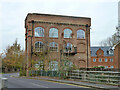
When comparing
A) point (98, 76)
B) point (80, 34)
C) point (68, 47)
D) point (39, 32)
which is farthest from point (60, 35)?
point (98, 76)

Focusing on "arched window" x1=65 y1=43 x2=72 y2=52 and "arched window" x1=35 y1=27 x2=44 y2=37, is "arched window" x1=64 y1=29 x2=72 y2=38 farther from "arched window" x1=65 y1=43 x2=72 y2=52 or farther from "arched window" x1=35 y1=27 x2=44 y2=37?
"arched window" x1=35 y1=27 x2=44 y2=37

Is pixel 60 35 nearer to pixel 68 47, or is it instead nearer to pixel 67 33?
pixel 67 33

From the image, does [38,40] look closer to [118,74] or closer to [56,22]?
[56,22]

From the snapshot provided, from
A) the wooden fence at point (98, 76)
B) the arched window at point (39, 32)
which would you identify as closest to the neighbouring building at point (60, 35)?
the arched window at point (39, 32)

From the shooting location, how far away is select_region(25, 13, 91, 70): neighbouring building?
4075cm

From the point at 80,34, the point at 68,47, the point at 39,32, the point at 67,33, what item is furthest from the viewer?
the point at 80,34

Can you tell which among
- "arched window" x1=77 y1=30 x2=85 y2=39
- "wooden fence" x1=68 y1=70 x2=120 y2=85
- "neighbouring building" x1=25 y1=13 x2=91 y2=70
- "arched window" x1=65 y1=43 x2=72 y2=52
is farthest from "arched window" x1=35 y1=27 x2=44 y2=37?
"wooden fence" x1=68 y1=70 x2=120 y2=85

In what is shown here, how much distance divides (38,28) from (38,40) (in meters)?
2.44

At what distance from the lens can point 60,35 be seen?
42.6 metres

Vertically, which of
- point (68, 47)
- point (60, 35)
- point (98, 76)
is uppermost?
point (60, 35)

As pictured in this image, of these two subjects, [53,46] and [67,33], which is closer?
[53,46]

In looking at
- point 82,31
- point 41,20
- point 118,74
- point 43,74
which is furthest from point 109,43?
point 118,74

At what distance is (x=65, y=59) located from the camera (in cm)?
2938

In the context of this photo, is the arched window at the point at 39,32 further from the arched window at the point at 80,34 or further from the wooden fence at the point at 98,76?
the wooden fence at the point at 98,76
